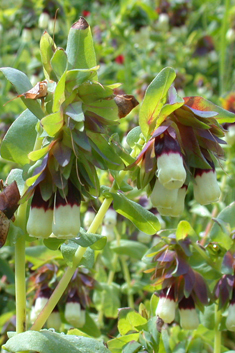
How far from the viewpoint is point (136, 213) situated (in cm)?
114

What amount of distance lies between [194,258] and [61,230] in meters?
0.62

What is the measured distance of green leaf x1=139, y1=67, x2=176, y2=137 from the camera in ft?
3.33

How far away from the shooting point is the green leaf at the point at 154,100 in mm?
1015

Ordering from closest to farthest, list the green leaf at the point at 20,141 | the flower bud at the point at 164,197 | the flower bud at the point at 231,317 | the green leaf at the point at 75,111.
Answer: the green leaf at the point at 75,111, the flower bud at the point at 164,197, the green leaf at the point at 20,141, the flower bud at the point at 231,317

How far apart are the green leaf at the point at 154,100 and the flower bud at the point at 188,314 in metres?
0.56

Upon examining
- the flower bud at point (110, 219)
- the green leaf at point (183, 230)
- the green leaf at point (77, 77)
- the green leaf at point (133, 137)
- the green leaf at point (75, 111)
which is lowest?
the flower bud at point (110, 219)

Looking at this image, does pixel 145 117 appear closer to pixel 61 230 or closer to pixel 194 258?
pixel 61 230

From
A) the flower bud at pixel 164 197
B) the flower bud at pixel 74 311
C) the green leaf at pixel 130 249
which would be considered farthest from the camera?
the green leaf at pixel 130 249

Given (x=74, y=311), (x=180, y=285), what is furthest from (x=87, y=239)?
(x=74, y=311)

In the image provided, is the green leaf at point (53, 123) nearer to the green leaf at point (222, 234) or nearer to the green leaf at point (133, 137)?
the green leaf at point (133, 137)

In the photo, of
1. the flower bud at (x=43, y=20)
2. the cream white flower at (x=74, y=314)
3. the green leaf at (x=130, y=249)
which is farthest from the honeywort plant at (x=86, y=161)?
the flower bud at (x=43, y=20)

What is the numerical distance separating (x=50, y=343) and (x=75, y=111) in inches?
19.6

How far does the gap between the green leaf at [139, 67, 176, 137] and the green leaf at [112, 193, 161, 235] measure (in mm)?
174

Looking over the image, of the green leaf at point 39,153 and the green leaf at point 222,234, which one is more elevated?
the green leaf at point 39,153
